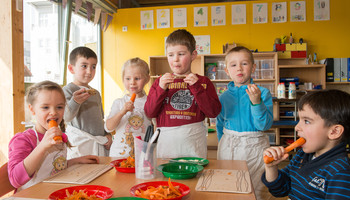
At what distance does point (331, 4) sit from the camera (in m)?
5.36

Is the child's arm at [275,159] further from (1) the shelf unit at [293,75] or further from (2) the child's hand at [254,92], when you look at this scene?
(1) the shelf unit at [293,75]

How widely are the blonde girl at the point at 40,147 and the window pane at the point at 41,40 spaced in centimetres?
237

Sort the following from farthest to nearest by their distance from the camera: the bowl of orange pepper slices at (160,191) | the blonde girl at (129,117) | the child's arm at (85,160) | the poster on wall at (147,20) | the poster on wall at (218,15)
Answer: the poster on wall at (147,20), the poster on wall at (218,15), the blonde girl at (129,117), the child's arm at (85,160), the bowl of orange pepper slices at (160,191)

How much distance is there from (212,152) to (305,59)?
387cm

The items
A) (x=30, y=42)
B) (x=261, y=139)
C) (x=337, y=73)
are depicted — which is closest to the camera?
(x=261, y=139)

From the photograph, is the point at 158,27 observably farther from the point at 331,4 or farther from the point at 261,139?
the point at 261,139

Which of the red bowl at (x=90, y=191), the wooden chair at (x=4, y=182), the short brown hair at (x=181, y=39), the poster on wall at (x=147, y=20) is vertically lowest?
the wooden chair at (x=4, y=182)

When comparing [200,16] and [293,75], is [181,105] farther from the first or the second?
[293,75]

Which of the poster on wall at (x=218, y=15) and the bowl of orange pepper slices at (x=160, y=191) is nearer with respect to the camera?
the bowl of orange pepper slices at (x=160, y=191)

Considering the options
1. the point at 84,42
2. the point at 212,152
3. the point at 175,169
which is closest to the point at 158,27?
the point at 84,42

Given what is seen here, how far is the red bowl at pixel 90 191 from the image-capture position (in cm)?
91

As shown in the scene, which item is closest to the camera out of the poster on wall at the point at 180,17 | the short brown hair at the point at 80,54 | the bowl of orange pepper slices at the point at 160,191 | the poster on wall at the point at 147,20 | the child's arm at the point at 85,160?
the bowl of orange pepper slices at the point at 160,191

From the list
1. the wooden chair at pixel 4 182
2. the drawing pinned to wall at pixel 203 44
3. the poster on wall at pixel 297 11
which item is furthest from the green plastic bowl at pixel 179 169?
the poster on wall at pixel 297 11

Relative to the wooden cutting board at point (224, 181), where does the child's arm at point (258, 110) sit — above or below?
above
